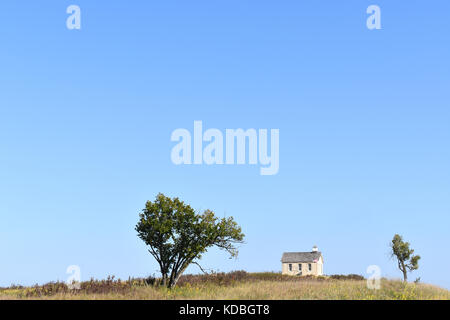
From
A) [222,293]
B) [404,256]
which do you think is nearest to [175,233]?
[222,293]

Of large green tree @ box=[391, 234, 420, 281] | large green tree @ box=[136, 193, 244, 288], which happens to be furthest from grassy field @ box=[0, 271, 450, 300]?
large green tree @ box=[391, 234, 420, 281]

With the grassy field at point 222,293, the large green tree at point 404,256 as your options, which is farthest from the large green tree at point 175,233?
the large green tree at point 404,256

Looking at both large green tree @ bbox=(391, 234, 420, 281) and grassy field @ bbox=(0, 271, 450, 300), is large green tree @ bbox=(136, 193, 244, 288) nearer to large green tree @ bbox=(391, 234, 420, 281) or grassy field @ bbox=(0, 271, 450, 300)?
grassy field @ bbox=(0, 271, 450, 300)

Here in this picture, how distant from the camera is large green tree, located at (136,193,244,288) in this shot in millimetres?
31594

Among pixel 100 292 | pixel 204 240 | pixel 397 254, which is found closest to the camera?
pixel 100 292

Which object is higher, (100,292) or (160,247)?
(160,247)

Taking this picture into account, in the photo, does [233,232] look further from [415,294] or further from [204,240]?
[415,294]

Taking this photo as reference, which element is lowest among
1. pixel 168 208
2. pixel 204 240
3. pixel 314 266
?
pixel 314 266

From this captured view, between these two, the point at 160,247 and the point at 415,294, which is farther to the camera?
the point at 160,247

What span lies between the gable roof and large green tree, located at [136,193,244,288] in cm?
3763
